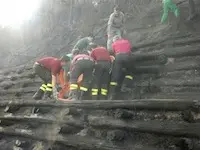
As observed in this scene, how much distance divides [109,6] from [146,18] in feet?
11.7

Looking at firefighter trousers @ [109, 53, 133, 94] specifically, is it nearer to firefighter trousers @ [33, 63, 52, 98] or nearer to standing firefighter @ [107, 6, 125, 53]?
firefighter trousers @ [33, 63, 52, 98]

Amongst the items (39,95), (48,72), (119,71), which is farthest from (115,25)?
(39,95)

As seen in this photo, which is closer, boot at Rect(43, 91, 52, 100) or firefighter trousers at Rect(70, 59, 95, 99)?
firefighter trousers at Rect(70, 59, 95, 99)

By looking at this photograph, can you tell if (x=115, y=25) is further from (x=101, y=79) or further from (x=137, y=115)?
(x=137, y=115)

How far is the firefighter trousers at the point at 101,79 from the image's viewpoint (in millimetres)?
6661

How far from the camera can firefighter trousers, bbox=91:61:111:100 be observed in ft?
21.9

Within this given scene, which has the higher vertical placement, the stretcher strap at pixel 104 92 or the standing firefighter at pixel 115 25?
the standing firefighter at pixel 115 25

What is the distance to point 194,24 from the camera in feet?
26.6

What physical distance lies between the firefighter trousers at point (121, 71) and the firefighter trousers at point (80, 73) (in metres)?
0.54

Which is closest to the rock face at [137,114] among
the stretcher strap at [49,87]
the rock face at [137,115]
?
the rock face at [137,115]

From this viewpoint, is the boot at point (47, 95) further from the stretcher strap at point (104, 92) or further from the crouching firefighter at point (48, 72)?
the stretcher strap at point (104, 92)

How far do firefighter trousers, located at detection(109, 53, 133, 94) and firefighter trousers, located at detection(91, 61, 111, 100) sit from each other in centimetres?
23

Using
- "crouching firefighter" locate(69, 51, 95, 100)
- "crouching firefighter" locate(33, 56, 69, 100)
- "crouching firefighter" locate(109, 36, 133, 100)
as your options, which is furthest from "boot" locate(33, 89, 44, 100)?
"crouching firefighter" locate(109, 36, 133, 100)

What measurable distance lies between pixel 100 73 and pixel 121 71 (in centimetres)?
52
